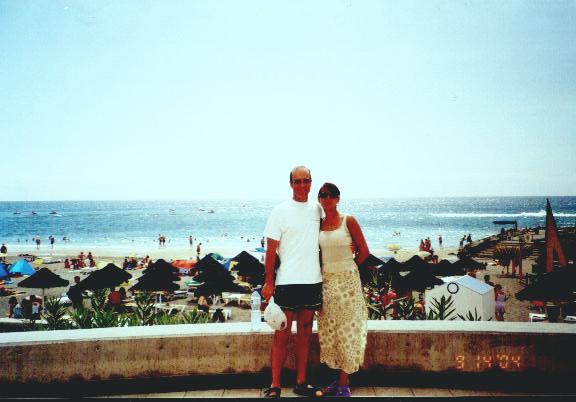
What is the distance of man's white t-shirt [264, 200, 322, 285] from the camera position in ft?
10.6

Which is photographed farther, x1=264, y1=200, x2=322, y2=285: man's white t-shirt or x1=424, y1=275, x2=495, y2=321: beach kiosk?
x1=424, y1=275, x2=495, y2=321: beach kiosk

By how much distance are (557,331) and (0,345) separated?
453 centimetres

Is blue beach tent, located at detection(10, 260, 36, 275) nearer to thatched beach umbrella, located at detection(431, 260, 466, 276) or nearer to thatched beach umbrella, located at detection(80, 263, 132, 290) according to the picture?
thatched beach umbrella, located at detection(80, 263, 132, 290)

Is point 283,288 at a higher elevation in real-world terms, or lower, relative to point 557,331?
higher

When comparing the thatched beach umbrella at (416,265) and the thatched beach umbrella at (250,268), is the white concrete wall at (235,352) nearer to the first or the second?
the thatched beach umbrella at (416,265)

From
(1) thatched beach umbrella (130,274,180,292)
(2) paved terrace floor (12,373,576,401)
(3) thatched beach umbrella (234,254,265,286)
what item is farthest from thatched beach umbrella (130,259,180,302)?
(2) paved terrace floor (12,373,576,401)

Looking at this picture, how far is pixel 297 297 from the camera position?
3.23 meters

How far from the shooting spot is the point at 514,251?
26094 millimetres

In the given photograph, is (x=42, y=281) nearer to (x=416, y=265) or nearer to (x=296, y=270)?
(x=416, y=265)

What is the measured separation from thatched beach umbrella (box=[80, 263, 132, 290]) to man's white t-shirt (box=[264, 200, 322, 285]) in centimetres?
1058

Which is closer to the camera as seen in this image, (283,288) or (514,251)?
(283,288)

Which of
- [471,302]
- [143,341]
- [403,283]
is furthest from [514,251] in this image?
[143,341]

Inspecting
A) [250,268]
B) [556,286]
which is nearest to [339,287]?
[556,286]

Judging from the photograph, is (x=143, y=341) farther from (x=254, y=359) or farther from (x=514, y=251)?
(x=514, y=251)
